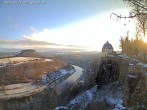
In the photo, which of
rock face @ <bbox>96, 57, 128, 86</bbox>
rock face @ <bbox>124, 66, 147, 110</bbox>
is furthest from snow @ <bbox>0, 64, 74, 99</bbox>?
rock face @ <bbox>124, 66, 147, 110</bbox>

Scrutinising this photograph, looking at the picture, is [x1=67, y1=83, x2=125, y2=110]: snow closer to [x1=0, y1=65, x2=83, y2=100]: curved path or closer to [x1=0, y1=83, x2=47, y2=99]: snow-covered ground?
[x1=0, y1=65, x2=83, y2=100]: curved path

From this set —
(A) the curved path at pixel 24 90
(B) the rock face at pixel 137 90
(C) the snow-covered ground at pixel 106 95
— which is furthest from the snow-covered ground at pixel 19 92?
(B) the rock face at pixel 137 90

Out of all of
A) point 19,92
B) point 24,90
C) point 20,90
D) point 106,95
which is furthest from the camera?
point 20,90

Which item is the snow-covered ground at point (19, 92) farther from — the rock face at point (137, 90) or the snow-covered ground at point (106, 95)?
the rock face at point (137, 90)

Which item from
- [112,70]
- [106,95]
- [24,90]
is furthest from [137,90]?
[24,90]

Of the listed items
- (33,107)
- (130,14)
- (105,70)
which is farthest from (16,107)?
(130,14)

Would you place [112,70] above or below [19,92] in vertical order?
above

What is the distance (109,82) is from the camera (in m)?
27.9

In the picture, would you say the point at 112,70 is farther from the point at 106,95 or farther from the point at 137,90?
the point at 137,90

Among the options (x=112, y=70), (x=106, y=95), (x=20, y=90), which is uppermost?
(x=112, y=70)

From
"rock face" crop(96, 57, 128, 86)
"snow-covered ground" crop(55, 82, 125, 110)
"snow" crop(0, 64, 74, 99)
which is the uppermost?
"rock face" crop(96, 57, 128, 86)

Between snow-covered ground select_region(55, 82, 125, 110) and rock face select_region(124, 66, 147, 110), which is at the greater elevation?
rock face select_region(124, 66, 147, 110)

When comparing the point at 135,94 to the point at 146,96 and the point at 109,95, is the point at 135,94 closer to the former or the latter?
the point at 146,96

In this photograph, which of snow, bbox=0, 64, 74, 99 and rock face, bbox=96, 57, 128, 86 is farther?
snow, bbox=0, 64, 74, 99
